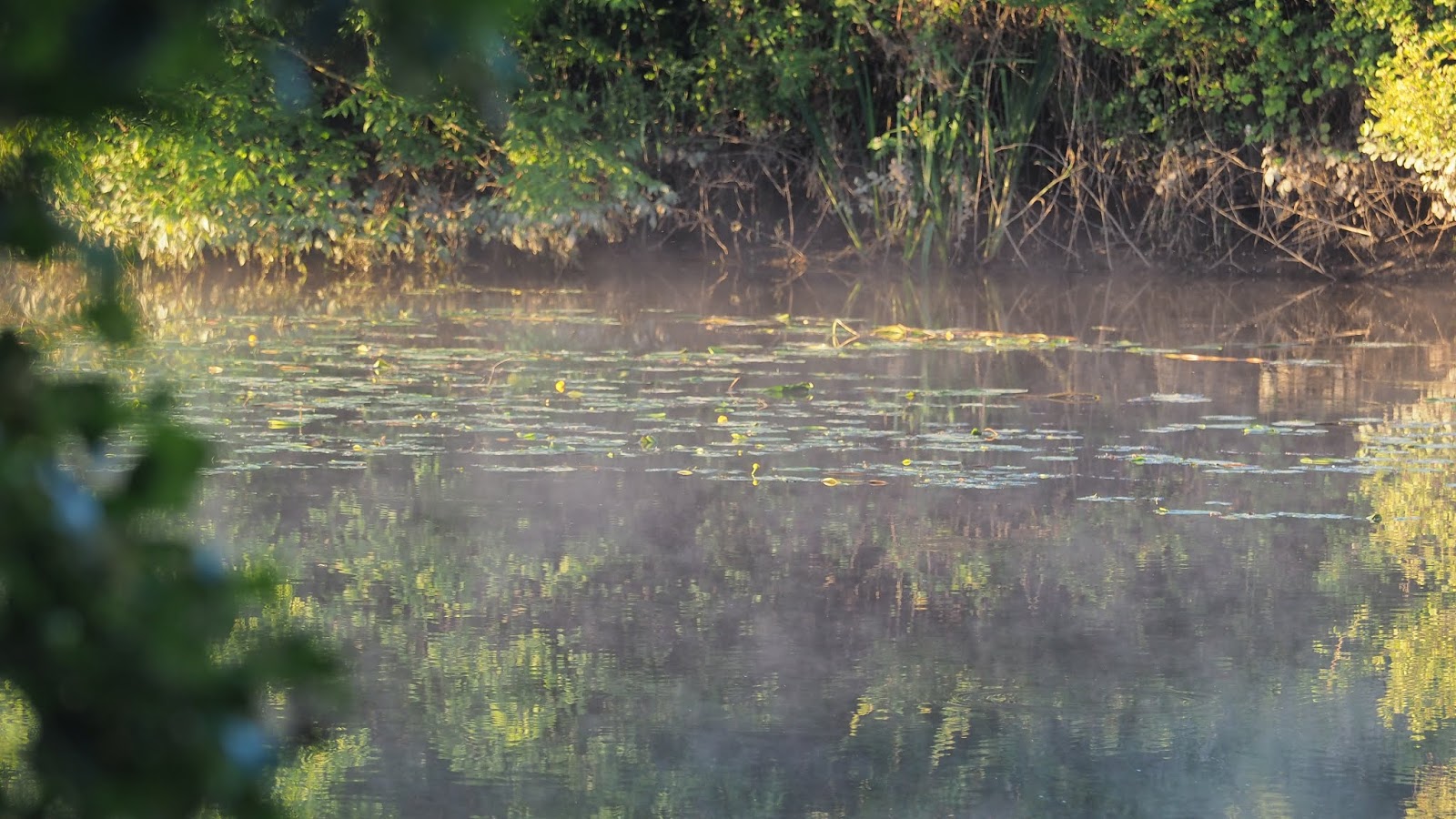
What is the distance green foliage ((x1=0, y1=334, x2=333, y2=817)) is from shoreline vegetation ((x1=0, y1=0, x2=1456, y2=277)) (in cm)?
1512

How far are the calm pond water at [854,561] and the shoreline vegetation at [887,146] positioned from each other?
12.4 ft

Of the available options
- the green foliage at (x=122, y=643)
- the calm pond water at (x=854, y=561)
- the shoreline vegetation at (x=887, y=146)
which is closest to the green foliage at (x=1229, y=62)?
the shoreline vegetation at (x=887, y=146)

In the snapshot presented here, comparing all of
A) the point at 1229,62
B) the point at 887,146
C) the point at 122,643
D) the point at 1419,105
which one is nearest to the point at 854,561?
the point at 122,643

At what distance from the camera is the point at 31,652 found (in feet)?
2.70

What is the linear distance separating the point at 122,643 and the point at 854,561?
5872mm

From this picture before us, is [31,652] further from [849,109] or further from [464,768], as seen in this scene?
[849,109]

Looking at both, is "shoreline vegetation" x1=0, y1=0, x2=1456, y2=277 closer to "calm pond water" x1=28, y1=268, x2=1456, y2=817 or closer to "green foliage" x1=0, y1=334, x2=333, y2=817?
"calm pond water" x1=28, y1=268, x2=1456, y2=817

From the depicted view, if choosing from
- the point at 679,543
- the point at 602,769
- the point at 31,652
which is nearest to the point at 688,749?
the point at 602,769

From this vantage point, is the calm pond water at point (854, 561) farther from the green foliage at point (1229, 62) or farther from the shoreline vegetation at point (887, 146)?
the green foliage at point (1229, 62)

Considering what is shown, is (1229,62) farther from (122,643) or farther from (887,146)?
(122,643)

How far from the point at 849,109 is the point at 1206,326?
545cm

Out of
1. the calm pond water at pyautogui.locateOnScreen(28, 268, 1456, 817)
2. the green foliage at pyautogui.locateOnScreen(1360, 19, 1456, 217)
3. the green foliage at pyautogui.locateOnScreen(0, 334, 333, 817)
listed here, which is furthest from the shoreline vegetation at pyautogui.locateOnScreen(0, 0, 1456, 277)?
the green foliage at pyautogui.locateOnScreen(0, 334, 333, 817)

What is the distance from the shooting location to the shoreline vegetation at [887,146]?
52.7 feet

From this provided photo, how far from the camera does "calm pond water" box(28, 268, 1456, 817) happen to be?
451 cm
